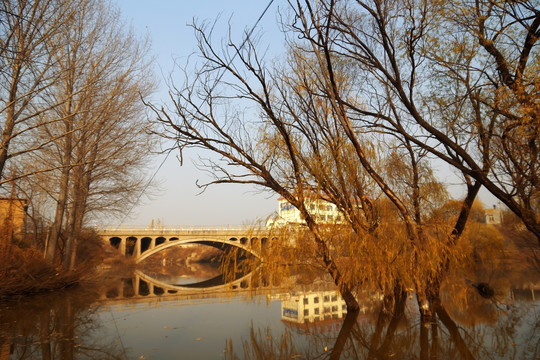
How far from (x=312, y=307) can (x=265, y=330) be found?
2532 millimetres

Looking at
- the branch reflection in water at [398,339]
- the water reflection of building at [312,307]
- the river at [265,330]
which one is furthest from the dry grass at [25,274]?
the branch reflection in water at [398,339]

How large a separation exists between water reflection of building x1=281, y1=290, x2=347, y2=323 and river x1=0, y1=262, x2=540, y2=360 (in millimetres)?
23

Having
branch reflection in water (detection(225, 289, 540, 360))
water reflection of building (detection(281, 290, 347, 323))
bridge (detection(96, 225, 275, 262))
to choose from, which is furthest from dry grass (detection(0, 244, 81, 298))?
bridge (detection(96, 225, 275, 262))

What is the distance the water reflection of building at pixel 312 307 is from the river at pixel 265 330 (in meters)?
0.02

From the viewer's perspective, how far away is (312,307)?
28.2ft

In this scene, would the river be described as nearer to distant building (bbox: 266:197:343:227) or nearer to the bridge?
distant building (bbox: 266:197:343:227)

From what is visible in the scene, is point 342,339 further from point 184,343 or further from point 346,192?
point 346,192

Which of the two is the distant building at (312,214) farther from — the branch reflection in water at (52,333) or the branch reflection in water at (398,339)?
the branch reflection in water at (52,333)

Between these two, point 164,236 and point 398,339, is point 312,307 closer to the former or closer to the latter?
point 398,339

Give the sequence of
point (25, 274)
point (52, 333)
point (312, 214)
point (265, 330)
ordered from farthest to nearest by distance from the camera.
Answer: point (25, 274) → point (312, 214) → point (265, 330) → point (52, 333)

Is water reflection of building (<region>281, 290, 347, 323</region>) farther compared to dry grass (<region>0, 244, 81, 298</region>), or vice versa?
dry grass (<region>0, 244, 81, 298</region>)

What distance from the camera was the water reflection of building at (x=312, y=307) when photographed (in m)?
7.46

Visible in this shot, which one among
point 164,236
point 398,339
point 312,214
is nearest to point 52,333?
point 312,214

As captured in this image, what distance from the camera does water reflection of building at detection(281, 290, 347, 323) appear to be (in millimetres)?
7461
